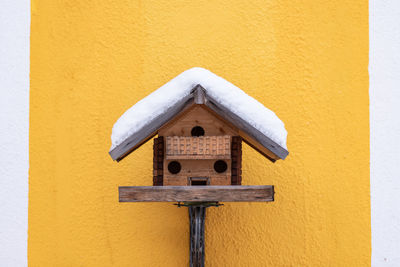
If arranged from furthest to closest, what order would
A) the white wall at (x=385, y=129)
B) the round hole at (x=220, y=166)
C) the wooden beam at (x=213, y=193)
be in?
the white wall at (x=385, y=129), the round hole at (x=220, y=166), the wooden beam at (x=213, y=193)

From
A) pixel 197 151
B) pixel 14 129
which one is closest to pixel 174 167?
pixel 197 151

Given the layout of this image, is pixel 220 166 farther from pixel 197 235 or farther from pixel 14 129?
pixel 14 129

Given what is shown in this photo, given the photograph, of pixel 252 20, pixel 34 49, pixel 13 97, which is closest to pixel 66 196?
pixel 13 97

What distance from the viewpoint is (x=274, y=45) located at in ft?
5.94

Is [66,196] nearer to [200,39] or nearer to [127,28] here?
[127,28]

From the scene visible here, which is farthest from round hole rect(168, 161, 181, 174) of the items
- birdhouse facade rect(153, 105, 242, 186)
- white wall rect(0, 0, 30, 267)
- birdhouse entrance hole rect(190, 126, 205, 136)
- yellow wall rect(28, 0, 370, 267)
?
white wall rect(0, 0, 30, 267)

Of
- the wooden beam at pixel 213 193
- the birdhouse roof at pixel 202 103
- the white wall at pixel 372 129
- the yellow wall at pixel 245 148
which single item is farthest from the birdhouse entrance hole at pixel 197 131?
the white wall at pixel 372 129

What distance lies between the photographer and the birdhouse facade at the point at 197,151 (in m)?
1.42

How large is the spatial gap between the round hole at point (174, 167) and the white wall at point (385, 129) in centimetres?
85

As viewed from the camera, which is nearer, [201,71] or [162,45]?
[201,71]

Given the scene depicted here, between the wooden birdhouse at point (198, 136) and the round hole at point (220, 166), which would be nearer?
the wooden birdhouse at point (198, 136)

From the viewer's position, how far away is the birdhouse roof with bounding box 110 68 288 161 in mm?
1339

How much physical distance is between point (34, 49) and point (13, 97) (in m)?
0.23

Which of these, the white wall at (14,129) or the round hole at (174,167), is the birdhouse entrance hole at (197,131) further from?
the white wall at (14,129)
